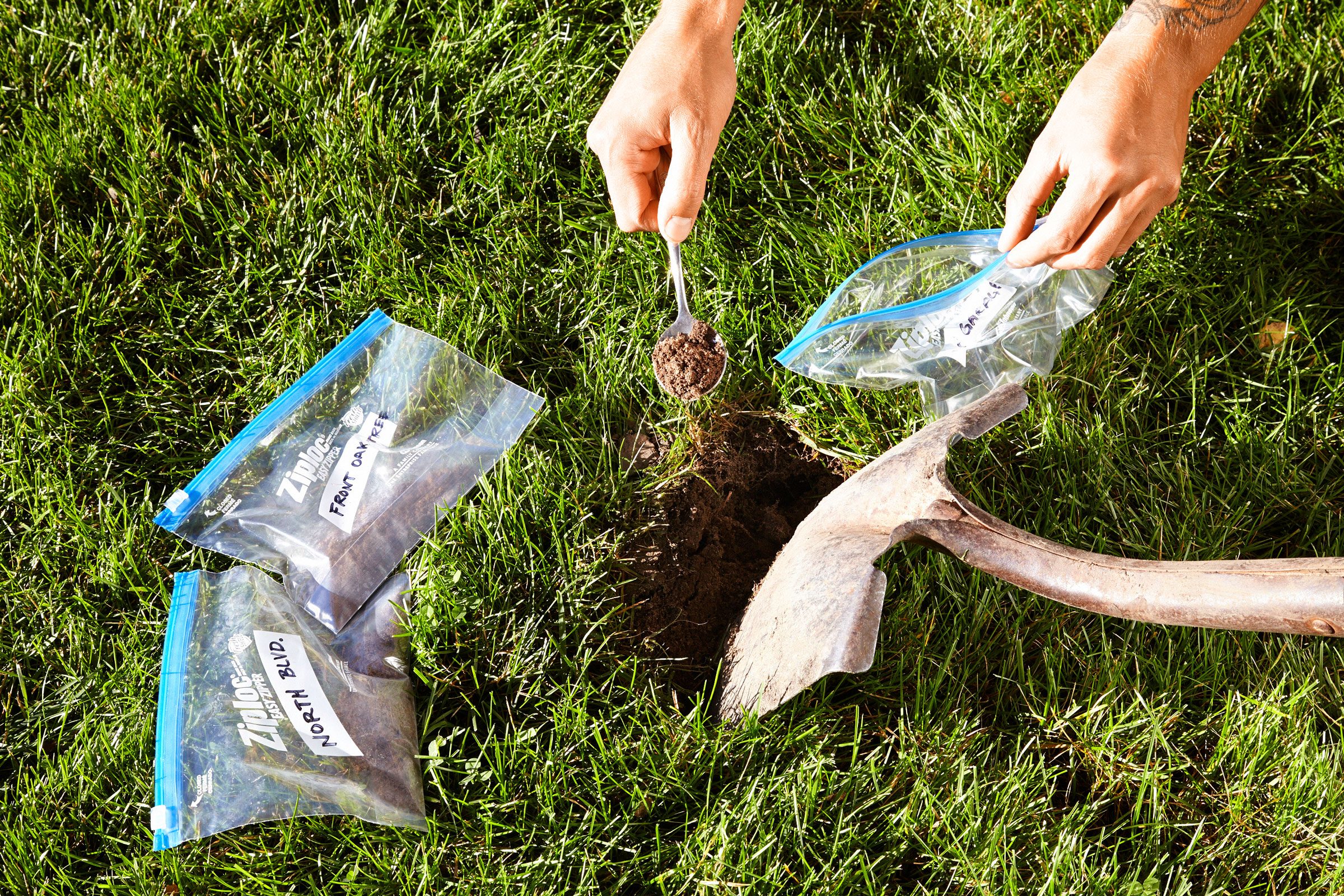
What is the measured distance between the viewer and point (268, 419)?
2006 millimetres

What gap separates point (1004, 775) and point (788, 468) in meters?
0.73

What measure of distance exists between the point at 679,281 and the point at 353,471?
2.59 ft

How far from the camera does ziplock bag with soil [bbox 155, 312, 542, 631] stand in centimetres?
196

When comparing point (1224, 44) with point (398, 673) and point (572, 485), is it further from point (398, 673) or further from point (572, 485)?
point (398, 673)

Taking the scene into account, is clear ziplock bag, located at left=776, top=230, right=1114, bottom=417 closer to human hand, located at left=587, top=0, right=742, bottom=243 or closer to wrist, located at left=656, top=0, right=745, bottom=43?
human hand, located at left=587, top=0, right=742, bottom=243

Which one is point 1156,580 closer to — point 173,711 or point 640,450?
point 640,450

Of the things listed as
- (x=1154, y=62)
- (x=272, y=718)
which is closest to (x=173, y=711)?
(x=272, y=718)

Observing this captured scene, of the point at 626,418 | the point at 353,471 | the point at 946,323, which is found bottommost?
the point at 353,471

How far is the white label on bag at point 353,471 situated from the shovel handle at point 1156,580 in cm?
111

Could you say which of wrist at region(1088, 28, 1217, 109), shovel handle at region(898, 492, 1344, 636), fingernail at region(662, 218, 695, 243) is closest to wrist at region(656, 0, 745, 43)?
fingernail at region(662, 218, 695, 243)

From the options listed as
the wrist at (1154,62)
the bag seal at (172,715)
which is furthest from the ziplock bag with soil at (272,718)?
the wrist at (1154,62)

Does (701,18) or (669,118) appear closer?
(669,118)

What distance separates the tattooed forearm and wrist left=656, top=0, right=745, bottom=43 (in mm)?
728

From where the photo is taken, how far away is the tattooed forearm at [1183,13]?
181 centimetres
